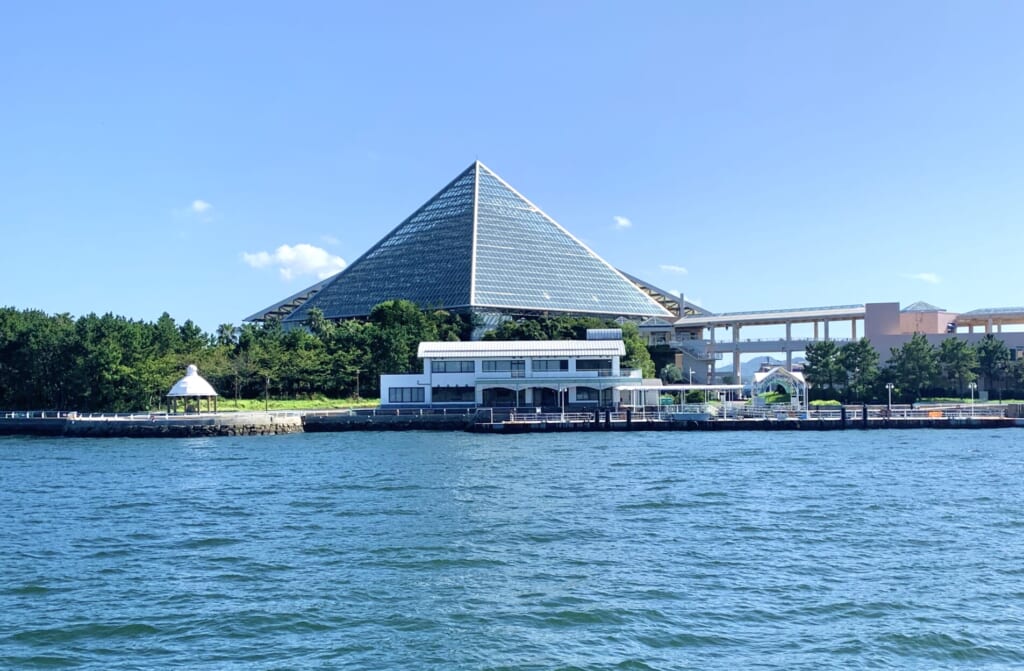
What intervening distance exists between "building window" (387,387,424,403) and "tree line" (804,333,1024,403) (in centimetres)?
3583

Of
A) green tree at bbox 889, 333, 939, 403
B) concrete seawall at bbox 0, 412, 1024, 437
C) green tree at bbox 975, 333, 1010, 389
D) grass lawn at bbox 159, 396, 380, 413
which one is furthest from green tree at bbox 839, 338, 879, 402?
grass lawn at bbox 159, 396, 380, 413

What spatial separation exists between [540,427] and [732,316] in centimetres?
6195

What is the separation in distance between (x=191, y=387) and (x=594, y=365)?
1199 inches

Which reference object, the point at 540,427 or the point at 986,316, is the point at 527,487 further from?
the point at 986,316

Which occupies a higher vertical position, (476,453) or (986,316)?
(986,316)

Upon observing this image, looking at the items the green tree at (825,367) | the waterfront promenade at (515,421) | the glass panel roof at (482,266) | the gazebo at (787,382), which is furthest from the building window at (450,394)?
the glass panel roof at (482,266)

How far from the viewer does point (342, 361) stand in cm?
8806

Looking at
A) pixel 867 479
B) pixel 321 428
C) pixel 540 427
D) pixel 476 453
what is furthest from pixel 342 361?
pixel 867 479

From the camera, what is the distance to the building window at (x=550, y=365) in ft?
253

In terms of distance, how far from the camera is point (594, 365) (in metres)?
77.4

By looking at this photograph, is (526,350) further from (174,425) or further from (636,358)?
(174,425)

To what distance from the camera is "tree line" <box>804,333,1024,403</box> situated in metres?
84.9

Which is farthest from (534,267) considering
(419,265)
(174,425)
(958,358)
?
(174,425)

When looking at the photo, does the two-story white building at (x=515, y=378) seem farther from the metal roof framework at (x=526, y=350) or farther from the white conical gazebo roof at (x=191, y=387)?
the white conical gazebo roof at (x=191, y=387)
